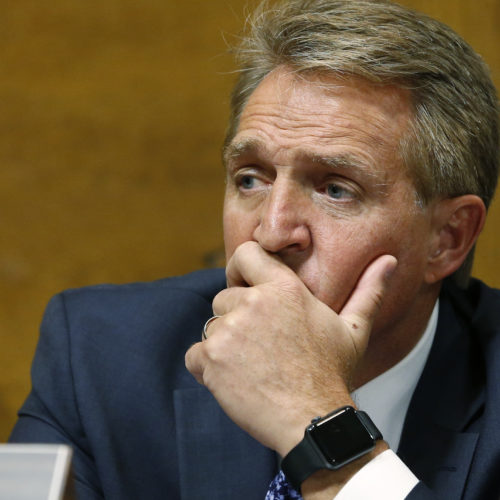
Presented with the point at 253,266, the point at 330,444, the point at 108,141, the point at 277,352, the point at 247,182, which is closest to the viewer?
the point at 330,444

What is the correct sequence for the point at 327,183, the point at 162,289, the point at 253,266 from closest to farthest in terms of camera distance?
the point at 253,266 < the point at 327,183 < the point at 162,289

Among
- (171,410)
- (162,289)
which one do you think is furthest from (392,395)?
(162,289)

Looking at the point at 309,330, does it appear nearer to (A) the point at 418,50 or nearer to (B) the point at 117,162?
(A) the point at 418,50

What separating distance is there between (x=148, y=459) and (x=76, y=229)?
50.5 inches

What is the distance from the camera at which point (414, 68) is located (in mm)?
1782

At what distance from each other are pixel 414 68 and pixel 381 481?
0.90m

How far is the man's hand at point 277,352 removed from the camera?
1.44 meters

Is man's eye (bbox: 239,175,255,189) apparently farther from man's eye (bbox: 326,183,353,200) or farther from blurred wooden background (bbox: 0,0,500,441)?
blurred wooden background (bbox: 0,0,500,441)

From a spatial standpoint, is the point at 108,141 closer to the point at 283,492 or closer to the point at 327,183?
the point at 327,183

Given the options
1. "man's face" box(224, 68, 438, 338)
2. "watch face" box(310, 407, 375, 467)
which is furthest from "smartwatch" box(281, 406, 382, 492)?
"man's face" box(224, 68, 438, 338)

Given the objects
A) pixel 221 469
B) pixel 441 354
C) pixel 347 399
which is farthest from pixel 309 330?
pixel 441 354

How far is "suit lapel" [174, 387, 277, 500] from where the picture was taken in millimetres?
1794

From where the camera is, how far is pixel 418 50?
1.80 metres

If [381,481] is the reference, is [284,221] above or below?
above
